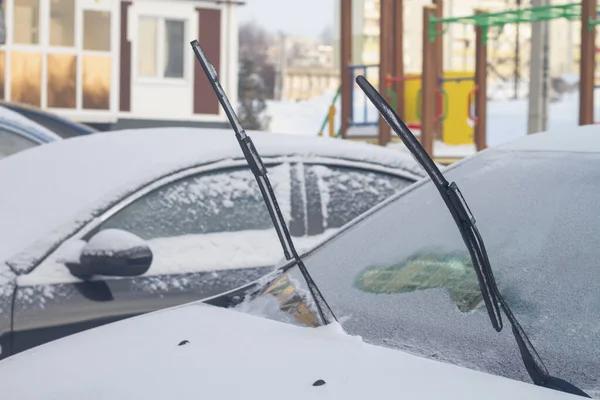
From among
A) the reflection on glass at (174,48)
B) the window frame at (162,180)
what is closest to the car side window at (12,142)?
the window frame at (162,180)

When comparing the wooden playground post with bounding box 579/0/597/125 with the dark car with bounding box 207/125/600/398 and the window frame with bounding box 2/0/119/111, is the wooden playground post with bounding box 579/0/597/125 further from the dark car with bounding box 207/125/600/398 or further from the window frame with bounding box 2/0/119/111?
the window frame with bounding box 2/0/119/111

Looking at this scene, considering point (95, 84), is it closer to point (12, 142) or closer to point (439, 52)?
point (439, 52)

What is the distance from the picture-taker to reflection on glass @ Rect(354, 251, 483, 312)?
8.67ft

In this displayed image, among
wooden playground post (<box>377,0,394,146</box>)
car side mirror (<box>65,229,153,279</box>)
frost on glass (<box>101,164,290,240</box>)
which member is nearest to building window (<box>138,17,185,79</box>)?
wooden playground post (<box>377,0,394,146</box>)

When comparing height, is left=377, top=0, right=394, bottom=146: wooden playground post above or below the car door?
above

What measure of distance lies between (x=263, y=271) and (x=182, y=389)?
236 cm

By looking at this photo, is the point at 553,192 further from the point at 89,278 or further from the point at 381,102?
the point at 89,278

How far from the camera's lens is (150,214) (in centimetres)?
458

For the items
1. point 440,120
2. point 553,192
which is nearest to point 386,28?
point 440,120

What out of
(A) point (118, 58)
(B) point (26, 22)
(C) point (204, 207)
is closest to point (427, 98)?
(C) point (204, 207)

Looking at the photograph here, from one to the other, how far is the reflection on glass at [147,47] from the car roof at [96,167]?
2299 cm

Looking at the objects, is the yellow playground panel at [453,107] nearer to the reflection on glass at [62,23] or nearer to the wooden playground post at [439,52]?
the wooden playground post at [439,52]

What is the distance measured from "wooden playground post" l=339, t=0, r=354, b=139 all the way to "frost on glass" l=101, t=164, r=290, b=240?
12226 mm

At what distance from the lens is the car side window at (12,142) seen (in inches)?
295
